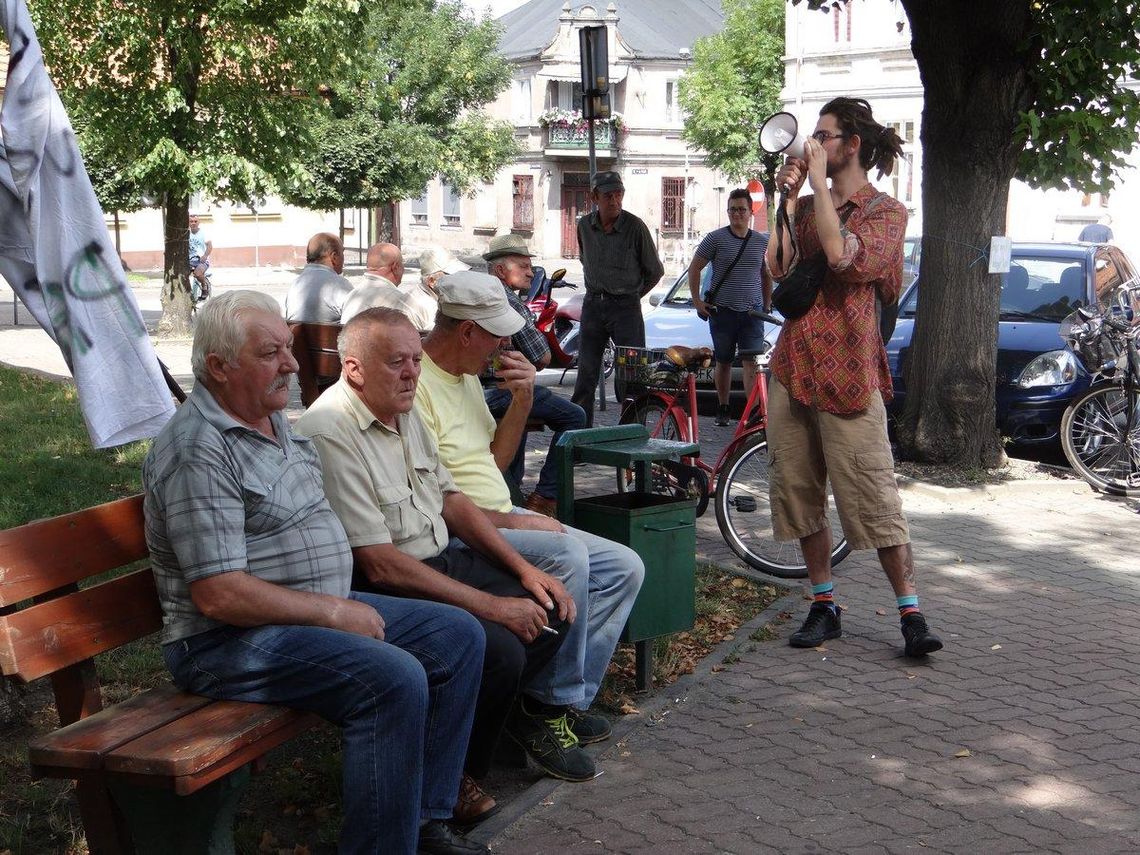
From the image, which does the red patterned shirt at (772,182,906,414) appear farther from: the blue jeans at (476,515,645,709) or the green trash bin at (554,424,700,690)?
the blue jeans at (476,515,645,709)

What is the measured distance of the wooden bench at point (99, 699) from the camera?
10.8 feet

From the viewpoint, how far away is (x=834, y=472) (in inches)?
233

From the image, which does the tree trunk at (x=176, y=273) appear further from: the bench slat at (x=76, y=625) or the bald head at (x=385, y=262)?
the bench slat at (x=76, y=625)

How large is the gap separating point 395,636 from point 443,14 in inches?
1896

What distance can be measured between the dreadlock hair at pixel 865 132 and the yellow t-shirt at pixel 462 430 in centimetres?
194

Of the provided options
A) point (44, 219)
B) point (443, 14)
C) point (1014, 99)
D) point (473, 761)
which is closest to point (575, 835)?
point (473, 761)

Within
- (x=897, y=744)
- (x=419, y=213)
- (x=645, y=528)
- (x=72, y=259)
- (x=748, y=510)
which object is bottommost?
(x=897, y=744)

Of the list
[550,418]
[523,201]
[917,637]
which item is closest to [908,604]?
[917,637]

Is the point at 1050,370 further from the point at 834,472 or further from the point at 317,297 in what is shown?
the point at 834,472

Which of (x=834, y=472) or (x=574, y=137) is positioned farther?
(x=574, y=137)

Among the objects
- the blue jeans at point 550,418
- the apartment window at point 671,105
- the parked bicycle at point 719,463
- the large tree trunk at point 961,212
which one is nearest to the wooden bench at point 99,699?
the parked bicycle at point 719,463

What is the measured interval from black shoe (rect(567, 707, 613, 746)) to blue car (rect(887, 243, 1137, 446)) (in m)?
5.87

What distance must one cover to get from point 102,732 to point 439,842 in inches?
40.6

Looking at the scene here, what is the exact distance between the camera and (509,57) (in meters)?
66.8
